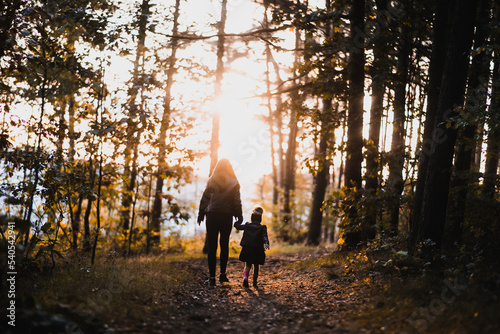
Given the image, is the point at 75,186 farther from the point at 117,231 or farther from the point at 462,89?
the point at 462,89

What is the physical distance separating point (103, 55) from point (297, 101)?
210 inches

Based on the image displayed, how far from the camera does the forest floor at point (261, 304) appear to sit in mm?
4176

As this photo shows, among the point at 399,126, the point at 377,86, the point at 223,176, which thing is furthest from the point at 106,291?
the point at 399,126

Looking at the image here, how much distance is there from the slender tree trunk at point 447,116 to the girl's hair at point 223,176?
12.2ft

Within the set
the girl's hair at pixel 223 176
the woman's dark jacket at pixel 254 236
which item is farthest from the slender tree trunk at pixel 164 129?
the woman's dark jacket at pixel 254 236

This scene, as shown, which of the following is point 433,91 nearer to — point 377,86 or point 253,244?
point 377,86

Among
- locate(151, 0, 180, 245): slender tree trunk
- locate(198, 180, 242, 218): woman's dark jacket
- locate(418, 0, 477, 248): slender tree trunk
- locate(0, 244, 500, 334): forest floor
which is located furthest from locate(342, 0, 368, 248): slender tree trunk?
locate(151, 0, 180, 245): slender tree trunk

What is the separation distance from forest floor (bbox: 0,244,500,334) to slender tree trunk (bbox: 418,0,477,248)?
1130 millimetres

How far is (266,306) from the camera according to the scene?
20.4ft

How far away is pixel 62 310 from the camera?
4219mm

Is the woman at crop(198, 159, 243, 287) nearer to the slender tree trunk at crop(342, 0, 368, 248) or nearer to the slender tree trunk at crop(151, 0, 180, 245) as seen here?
the slender tree trunk at crop(151, 0, 180, 245)

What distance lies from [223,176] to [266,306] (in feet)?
9.36

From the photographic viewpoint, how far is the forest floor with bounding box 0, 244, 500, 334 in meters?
4.18

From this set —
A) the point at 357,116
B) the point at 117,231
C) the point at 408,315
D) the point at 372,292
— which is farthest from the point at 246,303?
the point at 117,231
